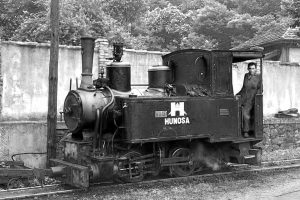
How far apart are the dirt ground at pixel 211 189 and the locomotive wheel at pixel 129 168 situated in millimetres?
232

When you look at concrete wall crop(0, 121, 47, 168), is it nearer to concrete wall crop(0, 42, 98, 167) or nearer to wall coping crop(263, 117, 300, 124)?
concrete wall crop(0, 42, 98, 167)

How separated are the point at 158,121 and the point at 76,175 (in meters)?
1.90

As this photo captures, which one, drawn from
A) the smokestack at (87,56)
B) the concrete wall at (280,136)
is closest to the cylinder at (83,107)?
the smokestack at (87,56)

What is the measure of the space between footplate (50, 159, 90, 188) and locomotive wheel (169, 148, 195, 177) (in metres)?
2.09

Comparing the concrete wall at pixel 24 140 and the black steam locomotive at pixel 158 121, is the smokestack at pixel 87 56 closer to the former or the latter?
the black steam locomotive at pixel 158 121

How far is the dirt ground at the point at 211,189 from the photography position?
25.1ft

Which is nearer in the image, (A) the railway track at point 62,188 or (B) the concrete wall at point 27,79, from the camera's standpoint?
(A) the railway track at point 62,188

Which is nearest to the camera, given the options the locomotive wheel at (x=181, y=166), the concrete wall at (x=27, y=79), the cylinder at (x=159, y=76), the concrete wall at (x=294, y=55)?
the locomotive wheel at (x=181, y=166)

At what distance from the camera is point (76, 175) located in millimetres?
7828

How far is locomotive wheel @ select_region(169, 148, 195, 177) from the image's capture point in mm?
9148

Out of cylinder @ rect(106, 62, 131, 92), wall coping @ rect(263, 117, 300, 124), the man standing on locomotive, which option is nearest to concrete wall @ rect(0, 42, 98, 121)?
cylinder @ rect(106, 62, 131, 92)

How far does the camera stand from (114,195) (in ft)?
25.4

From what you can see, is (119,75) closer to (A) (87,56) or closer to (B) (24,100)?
(A) (87,56)

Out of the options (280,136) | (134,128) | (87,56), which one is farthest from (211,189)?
(280,136)
